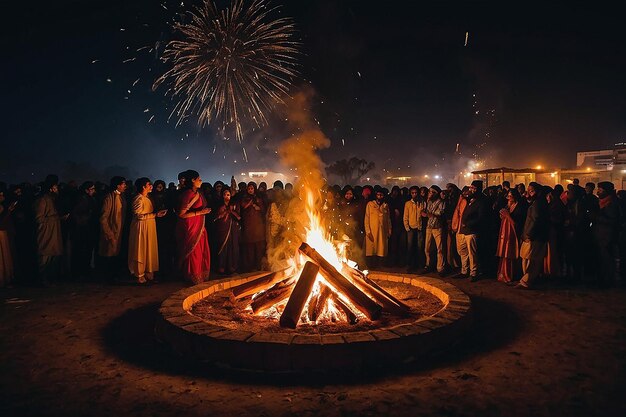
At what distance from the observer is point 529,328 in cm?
598

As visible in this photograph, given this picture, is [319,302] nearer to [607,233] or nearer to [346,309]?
[346,309]

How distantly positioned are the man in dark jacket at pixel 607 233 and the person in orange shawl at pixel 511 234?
4.84 feet

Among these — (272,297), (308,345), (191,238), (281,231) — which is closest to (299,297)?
(272,297)

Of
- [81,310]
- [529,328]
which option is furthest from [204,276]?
[529,328]

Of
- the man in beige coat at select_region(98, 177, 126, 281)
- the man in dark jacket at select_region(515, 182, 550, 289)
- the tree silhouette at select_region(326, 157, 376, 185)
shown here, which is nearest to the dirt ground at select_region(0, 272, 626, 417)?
the man in dark jacket at select_region(515, 182, 550, 289)

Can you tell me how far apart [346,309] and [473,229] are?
170 inches

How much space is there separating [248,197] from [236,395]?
261 inches

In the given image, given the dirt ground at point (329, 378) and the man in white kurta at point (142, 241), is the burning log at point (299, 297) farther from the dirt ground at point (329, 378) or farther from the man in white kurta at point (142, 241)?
the man in white kurta at point (142, 241)

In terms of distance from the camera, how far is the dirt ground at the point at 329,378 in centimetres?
380

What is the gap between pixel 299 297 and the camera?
5.88 m

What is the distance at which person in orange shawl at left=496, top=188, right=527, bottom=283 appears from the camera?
888 centimetres

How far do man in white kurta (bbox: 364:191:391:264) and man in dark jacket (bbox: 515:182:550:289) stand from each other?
3.20 m

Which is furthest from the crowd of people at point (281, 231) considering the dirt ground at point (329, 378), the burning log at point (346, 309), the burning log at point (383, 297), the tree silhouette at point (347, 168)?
the tree silhouette at point (347, 168)

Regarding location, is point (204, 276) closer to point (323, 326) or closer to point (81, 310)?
point (81, 310)
